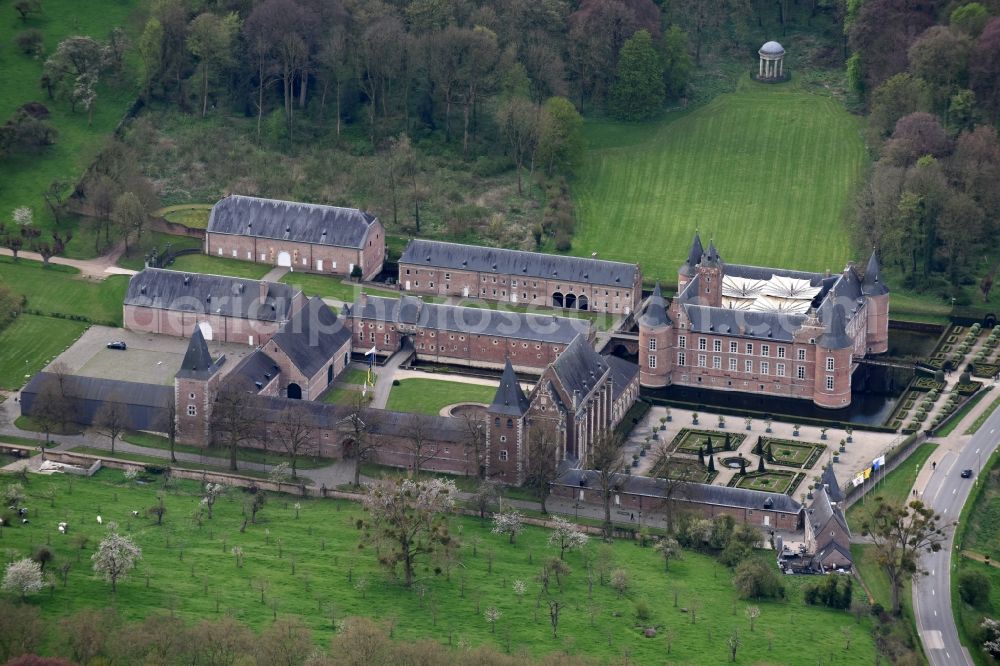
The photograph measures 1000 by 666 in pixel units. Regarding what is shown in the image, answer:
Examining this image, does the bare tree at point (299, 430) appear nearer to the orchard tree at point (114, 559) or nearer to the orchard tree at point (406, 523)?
the orchard tree at point (406, 523)

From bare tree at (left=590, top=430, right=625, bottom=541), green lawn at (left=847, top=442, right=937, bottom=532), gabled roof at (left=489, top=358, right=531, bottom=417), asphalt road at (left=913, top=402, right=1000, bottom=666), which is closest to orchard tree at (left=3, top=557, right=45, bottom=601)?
gabled roof at (left=489, top=358, right=531, bottom=417)

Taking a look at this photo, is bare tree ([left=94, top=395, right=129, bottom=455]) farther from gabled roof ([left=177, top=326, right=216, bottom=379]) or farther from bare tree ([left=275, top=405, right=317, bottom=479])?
bare tree ([left=275, top=405, right=317, bottom=479])

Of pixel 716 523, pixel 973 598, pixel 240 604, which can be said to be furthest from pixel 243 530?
pixel 973 598

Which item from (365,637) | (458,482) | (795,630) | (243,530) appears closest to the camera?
(365,637)

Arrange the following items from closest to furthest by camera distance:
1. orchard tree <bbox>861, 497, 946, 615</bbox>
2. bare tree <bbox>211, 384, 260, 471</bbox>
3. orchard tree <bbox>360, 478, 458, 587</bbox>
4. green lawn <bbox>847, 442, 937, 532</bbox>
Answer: orchard tree <bbox>360, 478, 458, 587</bbox>
orchard tree <bbox>861, 497, 946, 615</bbox>
green lawn <bbox>847, 442, 937, 532</bbox>
bare tree <bbox>211, 384, 260, 471</bbox>

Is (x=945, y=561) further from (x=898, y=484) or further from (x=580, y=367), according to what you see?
(x=580, y=367)

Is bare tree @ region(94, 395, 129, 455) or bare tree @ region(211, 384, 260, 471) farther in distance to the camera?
bare tree @ region(94, 395, 129, 455)

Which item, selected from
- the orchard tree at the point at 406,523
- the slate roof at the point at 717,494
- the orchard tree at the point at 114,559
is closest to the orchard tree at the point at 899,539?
the slate roof at the point at 717,494

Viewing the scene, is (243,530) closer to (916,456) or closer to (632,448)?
(632,448)
